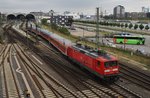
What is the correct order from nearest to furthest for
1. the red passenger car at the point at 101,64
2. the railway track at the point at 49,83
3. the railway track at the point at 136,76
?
the railway track at the point at 49,83, the red passenger car at the point at 101,64, the railway track at the point at 136,76

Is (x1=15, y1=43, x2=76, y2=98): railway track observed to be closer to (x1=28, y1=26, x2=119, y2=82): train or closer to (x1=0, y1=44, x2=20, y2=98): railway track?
(x1=0, y1=44, x2=20, y2=98): railway track

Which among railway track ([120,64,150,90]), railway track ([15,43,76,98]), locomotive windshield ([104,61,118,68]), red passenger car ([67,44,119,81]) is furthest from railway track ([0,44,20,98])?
railway track ([120,64,150,90])

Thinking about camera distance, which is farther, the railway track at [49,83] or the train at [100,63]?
the train at [100,63]

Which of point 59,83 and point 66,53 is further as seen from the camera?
point 66,53

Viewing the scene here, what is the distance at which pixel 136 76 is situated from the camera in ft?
107

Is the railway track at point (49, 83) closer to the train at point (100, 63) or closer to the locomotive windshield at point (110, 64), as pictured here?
the train at point (100, 63)

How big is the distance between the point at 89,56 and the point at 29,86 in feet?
24.5

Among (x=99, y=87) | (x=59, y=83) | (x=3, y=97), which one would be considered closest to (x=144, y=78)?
(x=99, y=87)

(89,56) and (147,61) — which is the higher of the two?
(89,56)

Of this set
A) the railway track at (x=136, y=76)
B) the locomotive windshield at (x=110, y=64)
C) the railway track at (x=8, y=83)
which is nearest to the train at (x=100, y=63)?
the locomotive windshield at (x=110, y=64)

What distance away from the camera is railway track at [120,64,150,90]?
28.9 meters

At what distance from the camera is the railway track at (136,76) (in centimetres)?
2891

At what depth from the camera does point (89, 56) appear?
30953 millimetres

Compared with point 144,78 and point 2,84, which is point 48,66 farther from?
point 144,78
